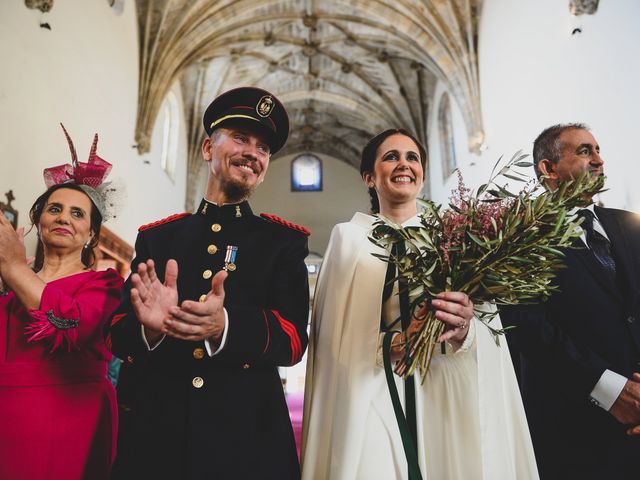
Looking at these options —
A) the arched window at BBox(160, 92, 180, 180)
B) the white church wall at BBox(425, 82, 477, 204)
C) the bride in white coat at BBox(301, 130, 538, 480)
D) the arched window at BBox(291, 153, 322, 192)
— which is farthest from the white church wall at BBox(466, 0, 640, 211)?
the arched window at BBox(291, 153, 322, 192)

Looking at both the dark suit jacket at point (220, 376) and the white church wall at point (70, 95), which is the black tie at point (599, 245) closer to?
the dark suit jacket at point (220, 376)

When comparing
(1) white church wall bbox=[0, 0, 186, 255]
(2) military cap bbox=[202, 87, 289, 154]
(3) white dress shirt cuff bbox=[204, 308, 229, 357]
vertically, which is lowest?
(3) white dress shirt cuff bbox=[204, 308, 229, 357]

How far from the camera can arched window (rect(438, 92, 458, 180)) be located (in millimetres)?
11250

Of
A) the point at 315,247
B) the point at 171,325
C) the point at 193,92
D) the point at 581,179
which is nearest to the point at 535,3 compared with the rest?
the point at 581,179

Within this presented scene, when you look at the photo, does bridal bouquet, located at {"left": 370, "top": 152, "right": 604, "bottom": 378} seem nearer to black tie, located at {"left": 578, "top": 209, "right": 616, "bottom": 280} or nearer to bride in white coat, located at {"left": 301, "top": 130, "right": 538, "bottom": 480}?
bride in white coat, located at {"left": 301, "top": 130, "right": 538, "bottom": 480}

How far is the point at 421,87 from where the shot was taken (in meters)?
13.5

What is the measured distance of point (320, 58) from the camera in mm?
14352

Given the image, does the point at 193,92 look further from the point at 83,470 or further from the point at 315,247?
the point at 83,470

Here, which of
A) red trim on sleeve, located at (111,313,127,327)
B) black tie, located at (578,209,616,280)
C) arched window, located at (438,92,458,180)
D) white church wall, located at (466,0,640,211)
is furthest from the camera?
arched window, located at (438,92,458,180)

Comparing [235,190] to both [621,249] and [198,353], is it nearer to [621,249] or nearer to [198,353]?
[198,353]

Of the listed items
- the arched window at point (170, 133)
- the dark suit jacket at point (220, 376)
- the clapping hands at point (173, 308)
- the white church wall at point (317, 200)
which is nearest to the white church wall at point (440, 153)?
the white church wall at point (317, 200)

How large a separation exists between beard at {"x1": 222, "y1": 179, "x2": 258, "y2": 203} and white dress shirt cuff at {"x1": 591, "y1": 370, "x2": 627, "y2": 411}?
160 centimetres

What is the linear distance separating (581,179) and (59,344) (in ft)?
6.77

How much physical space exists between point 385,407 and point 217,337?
2.49 feet
